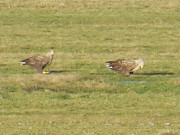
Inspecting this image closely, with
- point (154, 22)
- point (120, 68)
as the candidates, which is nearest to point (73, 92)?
point (120, 68)

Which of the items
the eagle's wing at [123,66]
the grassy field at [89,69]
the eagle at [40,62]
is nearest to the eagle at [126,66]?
the eagle's wing at [123,66]

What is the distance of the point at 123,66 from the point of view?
59.6ft

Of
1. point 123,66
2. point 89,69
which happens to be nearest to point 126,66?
point 123,66

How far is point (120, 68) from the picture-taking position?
1816 centimetres

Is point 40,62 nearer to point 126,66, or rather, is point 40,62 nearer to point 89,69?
point 89,69

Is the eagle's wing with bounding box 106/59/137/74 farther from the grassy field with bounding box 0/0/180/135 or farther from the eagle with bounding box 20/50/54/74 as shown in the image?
the eagle with bounding box 20/50/54/74

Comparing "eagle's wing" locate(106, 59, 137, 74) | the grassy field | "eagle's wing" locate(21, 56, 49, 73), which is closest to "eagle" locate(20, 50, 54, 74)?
"eagle's wing" locate(21, 56, 49, 73)

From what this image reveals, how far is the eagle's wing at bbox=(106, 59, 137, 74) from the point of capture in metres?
18.2

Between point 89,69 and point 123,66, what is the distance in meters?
1.57

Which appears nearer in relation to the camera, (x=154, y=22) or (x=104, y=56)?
(x=104, y=56)

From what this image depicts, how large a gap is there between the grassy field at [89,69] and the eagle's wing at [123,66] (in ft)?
0.69

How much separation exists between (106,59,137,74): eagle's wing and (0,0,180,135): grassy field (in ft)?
0.69

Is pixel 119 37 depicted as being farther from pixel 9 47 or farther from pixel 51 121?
pixel 51 121

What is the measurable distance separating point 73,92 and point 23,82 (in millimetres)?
1130
